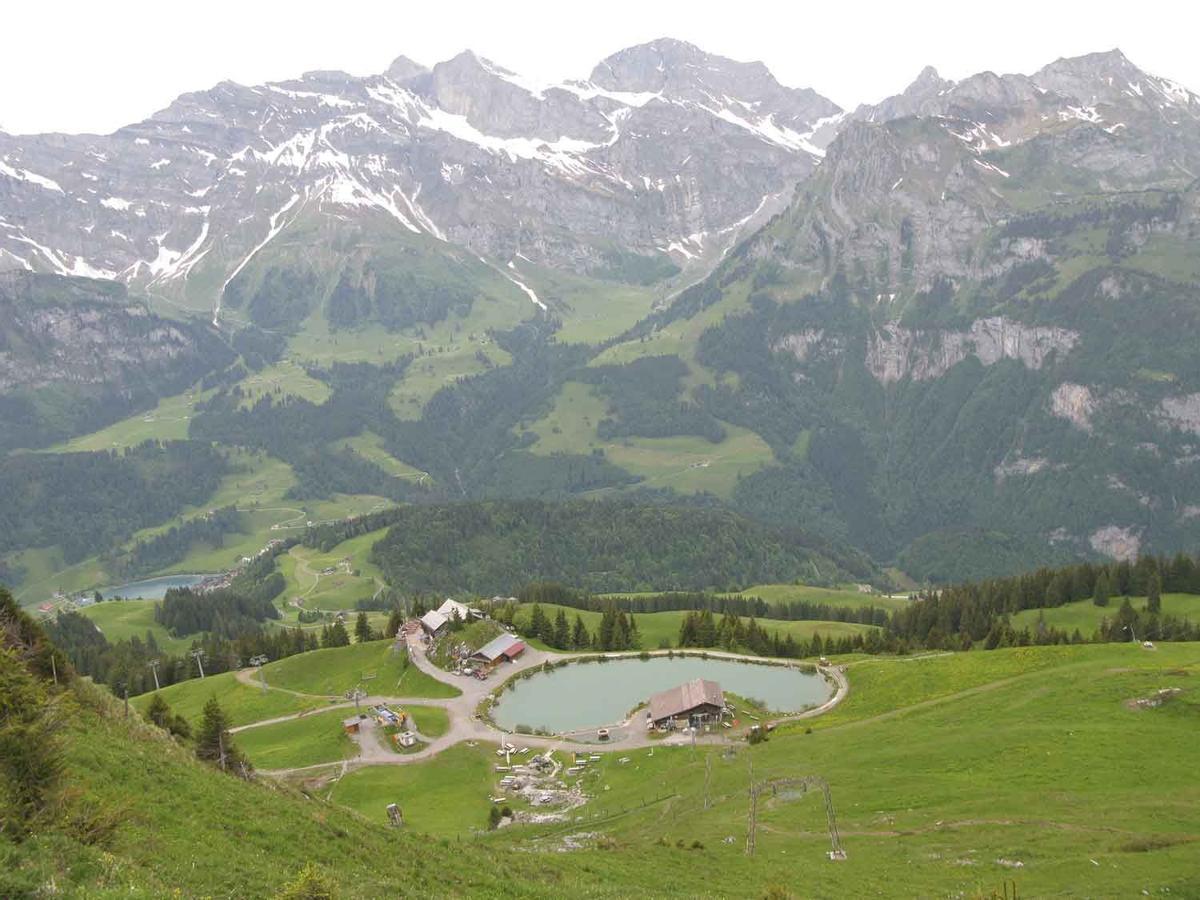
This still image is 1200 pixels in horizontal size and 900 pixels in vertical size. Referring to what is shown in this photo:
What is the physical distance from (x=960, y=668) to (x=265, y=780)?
72.2m

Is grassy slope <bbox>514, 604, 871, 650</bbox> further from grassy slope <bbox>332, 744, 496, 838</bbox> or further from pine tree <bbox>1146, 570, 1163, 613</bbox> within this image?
grassy slope <bbox>332, 744, 496, 838</bbox>

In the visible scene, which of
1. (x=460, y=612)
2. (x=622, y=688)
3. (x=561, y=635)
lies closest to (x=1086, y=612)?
(x=622, y=688)

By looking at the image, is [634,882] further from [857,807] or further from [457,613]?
[457,613]

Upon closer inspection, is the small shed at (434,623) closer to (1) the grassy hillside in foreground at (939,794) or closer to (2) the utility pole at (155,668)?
(2) the utility pole at (155,668)

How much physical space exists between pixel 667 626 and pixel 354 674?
58.9m

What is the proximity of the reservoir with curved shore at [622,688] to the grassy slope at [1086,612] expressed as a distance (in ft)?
170

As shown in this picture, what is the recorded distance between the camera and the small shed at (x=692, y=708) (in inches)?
3600

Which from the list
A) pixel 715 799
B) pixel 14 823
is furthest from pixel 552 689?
pixel 14 823

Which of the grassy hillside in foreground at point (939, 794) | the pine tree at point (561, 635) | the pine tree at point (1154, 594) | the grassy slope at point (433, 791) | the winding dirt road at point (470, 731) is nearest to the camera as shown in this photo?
the grassy hillside in foreground at point (939, 794)

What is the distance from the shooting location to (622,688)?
110 m

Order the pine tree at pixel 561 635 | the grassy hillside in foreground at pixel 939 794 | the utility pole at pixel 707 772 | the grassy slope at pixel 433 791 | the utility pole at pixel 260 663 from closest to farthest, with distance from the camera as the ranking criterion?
the grassy hillside in foreground at pixel 939 794
the utility pole at pixel 707 772
the grassy slope at pixel 433 791
the utility pole at pixel 260 663
the pine tree at pixel 561 635

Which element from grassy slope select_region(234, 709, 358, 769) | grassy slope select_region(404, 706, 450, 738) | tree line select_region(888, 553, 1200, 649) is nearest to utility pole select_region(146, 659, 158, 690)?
grassy slope select_region(234, 709, 358, 769)

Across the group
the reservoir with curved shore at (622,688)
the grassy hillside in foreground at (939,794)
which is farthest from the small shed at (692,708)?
the reservoir with curved shore at (622,688)

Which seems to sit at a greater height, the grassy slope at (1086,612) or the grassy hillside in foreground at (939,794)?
the grassy hillside in foreground at (939,794)
